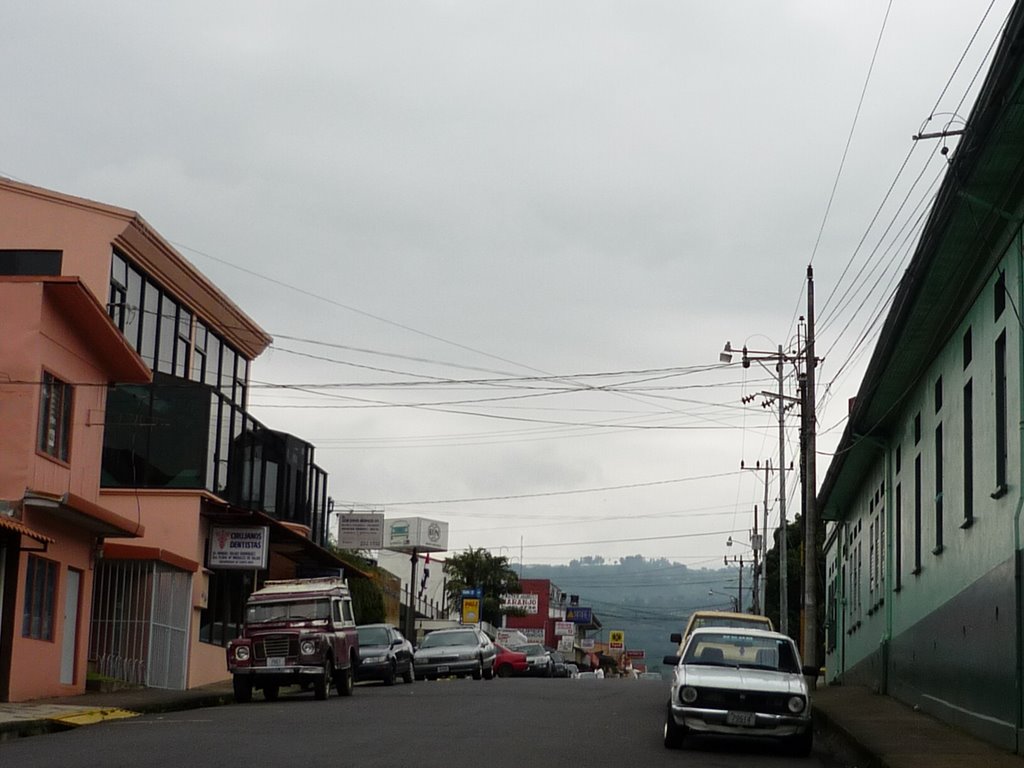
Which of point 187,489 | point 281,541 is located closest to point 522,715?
point 187,489

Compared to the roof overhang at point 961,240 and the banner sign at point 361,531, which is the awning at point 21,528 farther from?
the banner sign at point 361,531

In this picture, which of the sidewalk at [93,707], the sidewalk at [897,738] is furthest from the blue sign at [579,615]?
the sidewalk at [897,738]

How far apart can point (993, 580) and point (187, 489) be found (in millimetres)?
22453

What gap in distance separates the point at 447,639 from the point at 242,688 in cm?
1473

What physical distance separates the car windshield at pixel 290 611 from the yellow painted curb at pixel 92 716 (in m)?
5.88

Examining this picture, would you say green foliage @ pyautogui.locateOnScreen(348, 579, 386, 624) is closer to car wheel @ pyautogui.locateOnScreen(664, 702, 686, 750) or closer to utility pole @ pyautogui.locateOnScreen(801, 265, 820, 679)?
utility pole @ pyautogui.locateOnScreen(801, 265, 820, 679)

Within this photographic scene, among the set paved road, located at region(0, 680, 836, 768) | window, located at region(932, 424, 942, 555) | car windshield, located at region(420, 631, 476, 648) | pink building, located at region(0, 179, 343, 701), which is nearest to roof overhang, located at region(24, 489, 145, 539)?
pink building, located at region(0, 179, 343, 701)

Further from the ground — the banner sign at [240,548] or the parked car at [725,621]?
the banner sign at [240,548]

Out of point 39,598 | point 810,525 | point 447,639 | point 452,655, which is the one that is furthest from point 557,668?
point 39,598

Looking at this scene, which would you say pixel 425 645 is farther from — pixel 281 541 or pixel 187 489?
pixel 187 489

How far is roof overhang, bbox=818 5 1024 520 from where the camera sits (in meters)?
13.3

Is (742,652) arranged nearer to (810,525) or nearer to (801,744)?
(801,744)

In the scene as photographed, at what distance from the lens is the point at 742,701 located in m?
17.1

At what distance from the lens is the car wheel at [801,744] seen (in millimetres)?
17125
